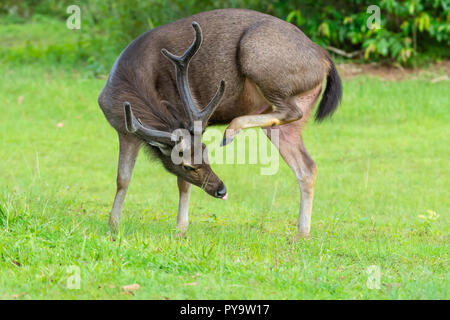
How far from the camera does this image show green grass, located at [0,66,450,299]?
4.67 m

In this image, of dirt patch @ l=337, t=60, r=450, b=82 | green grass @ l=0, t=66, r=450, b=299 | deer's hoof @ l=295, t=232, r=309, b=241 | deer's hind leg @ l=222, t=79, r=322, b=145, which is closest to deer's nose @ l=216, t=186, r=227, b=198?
green grass @ l=0, t=66, r=450, b=299

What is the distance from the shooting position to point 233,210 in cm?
798

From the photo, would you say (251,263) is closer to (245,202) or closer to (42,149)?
(245,202)

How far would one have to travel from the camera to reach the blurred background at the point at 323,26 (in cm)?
1338

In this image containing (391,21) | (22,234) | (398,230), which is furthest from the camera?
(391,21)

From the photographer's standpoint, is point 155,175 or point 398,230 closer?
point 398,230

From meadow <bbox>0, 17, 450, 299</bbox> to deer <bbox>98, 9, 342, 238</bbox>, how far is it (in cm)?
57

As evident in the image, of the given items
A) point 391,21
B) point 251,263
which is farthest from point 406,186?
point 391,21

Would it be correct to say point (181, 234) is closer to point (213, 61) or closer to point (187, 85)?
point (187, 85)

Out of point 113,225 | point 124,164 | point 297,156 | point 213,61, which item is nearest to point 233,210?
point 297,156

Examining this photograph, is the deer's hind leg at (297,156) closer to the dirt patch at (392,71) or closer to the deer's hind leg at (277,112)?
the deer's hind leg at (277,112)

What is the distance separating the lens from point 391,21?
13992 millimetres

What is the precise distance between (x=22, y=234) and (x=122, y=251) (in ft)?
2.73

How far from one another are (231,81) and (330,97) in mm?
1019
